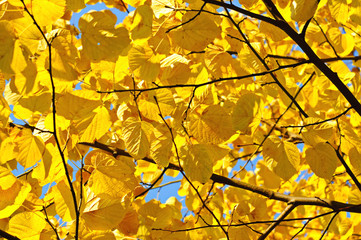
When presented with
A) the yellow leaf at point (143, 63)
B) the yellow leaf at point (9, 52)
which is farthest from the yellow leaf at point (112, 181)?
the yellow leaf at point (9, 52)

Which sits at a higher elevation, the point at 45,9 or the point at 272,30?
the point at 272,30

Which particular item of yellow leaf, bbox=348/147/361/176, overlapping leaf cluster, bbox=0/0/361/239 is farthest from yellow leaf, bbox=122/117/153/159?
yellow leaf, bbox=348/147/361/176

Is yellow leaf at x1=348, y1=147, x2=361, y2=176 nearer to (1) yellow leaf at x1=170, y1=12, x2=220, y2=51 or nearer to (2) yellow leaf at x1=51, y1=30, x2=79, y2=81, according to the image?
(1) yellow leaf at x1=170, y1=12, x2=220, y2=51

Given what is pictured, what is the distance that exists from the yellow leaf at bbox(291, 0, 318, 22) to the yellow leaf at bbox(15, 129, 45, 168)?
0.87 m

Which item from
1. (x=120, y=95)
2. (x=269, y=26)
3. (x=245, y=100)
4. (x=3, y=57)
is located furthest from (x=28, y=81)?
(x=269, y=26)

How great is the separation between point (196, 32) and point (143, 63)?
0.20m

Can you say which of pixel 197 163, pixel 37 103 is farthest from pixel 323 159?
pixel 37 103

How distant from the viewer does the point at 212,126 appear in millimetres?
1144

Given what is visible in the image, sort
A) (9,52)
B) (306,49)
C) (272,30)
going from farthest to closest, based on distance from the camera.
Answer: (272,30)
(306,49)
(9,52)

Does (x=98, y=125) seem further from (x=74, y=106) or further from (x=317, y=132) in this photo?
(x=317, y=132)

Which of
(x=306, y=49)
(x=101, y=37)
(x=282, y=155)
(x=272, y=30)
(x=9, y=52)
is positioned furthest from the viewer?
(x=272, y=30)

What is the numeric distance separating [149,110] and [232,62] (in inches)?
16.5

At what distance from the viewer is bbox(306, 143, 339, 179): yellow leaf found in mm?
1198

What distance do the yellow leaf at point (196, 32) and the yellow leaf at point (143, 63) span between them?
110mm
